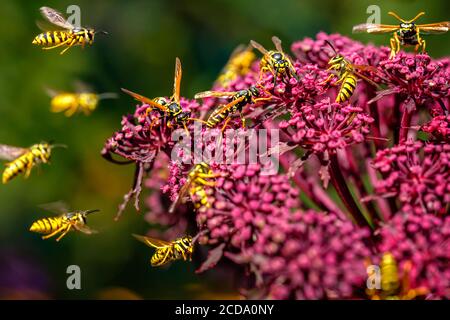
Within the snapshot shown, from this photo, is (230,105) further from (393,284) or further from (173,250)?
(393,284)

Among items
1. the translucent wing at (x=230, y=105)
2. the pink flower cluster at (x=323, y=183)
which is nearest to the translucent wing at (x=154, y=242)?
the pink flower cluster at (x=323, y=183)

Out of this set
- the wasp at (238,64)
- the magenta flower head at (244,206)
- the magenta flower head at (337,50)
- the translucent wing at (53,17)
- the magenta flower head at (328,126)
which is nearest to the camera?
the magenta flower head at (244,206)

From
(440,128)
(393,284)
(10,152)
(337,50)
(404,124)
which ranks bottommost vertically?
(393,284)

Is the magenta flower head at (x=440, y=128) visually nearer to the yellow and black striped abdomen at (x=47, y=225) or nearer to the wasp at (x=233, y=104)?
the wasp at (x=233, y=104)

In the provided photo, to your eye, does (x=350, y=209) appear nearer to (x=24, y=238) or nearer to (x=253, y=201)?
(x=253, y=201)

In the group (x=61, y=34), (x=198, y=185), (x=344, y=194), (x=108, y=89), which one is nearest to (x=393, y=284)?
(x=344, y=194)

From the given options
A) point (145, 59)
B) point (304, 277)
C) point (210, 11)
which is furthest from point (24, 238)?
point (304, 277)

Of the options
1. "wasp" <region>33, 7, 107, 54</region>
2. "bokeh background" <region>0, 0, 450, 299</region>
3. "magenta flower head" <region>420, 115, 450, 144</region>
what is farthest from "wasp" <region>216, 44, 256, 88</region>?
"magenta flower head" <region>420, 115, 450, 144</region>
